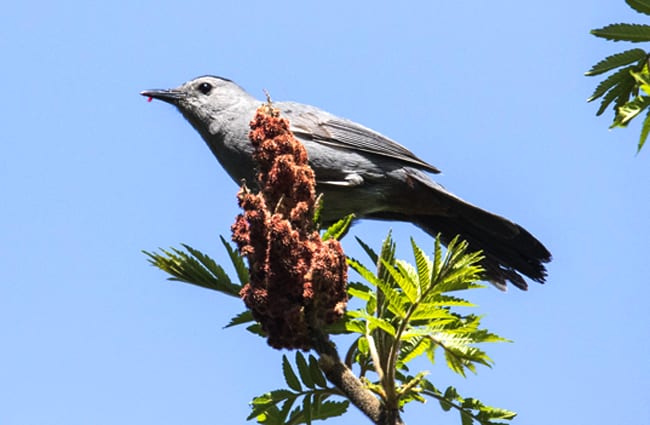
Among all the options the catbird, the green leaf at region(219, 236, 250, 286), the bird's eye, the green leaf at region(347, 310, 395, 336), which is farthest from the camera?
the bird's eye

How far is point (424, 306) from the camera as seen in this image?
3.01 m

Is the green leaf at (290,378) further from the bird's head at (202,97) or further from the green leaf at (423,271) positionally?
the bird's head at (202,97)

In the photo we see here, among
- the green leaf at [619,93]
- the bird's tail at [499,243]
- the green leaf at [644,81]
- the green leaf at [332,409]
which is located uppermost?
the bird's tail at [499,243]

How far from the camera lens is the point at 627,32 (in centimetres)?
315

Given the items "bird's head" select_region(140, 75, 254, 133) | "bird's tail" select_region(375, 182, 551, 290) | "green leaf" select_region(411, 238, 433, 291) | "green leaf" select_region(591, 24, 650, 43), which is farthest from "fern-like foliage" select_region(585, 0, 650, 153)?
"bird's head" select_region(140, 75, 254, 133)

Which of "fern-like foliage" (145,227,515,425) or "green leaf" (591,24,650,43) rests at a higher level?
"green leaf" (591,24,650,43)

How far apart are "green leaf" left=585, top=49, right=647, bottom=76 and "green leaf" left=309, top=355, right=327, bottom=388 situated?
1421mm

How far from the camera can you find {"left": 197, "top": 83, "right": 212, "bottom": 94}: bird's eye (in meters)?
8.36

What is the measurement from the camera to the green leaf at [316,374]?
3.19 metres

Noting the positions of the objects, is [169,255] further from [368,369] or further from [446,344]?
[446,344]

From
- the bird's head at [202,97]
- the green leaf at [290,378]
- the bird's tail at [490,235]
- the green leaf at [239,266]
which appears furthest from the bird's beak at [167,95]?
the green leaf at [290,378]

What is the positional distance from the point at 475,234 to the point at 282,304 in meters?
5.00

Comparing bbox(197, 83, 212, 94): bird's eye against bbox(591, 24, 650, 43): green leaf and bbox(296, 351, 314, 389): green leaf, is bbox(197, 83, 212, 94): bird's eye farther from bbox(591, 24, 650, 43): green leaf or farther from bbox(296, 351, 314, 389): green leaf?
bbox(591, 24, 650, 43): green leaf

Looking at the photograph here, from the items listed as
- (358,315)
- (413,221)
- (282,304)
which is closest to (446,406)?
(358,315)
